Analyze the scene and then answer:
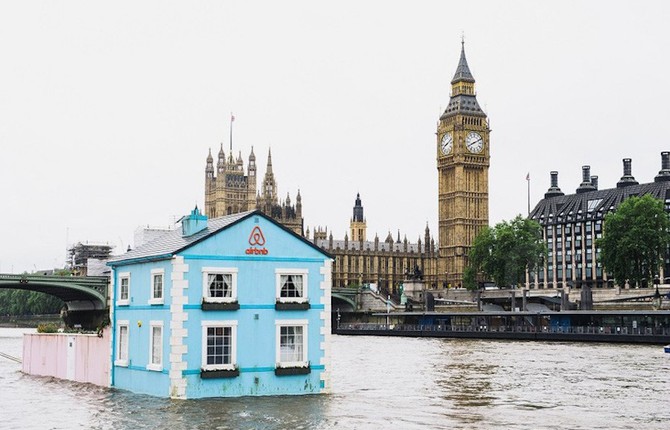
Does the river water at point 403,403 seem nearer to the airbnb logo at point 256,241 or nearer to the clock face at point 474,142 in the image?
the airbnb logo at point 256,241

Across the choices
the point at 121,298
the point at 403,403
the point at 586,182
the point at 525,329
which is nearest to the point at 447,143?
the point at 586,182

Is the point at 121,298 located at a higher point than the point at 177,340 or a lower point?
higher

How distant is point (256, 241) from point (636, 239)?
8872cm

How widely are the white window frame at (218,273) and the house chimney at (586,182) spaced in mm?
131291

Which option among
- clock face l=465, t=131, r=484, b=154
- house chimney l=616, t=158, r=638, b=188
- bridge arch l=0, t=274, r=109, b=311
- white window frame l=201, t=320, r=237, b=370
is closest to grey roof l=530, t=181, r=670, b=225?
house chimney l=616, t=158, r=638, b=188

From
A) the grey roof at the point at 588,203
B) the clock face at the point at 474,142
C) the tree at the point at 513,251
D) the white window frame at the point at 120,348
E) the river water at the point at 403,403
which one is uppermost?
the clock face at the point at 474,142

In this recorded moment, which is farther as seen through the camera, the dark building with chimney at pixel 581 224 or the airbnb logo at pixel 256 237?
the dark building with chimney at pixel 581 224

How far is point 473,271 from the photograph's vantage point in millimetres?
147125

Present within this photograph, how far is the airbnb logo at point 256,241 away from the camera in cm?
3241

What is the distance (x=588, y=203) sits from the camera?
490 ft

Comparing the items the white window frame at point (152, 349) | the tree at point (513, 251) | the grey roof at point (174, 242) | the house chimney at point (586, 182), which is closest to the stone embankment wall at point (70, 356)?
the grey roof at point (174, 242)

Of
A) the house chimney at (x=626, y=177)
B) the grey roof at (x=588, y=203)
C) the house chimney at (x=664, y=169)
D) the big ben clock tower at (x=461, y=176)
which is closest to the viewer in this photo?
the grey roof at (x=588, y=203)

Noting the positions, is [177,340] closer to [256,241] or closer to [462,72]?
[256,241]

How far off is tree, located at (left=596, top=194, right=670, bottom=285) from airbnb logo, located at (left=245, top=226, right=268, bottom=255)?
87.8 m
